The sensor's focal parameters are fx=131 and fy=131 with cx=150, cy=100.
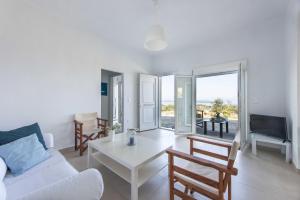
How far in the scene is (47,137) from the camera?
200 cm

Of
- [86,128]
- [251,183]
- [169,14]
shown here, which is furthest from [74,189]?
[169,14]

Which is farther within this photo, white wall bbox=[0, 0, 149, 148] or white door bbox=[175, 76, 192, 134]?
white door bbox=[175, 76, 192, 134]

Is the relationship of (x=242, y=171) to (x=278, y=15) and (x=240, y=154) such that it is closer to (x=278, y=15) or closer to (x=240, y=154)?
(x=240, y=154)

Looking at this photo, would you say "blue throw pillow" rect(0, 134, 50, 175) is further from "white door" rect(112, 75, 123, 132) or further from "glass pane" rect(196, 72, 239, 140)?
"glass pane" rect(196, 72, 239, 140)

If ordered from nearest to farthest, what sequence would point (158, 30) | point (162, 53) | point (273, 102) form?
point (158, 30) < point (273, 102) < point (162, 53)

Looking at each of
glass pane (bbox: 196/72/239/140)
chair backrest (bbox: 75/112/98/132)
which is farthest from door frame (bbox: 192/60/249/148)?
chair backrest (bbox: 75/112/98/132)

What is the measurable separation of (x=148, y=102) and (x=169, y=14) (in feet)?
9.87

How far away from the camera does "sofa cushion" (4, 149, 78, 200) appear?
115cm

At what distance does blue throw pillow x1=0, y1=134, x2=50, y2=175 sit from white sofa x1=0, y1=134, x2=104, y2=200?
0.06 metres

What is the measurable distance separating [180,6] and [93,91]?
283cm

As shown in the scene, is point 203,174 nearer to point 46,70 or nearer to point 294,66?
point 294,66

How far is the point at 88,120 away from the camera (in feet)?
11.0

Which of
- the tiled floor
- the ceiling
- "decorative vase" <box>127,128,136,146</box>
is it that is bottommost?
the tiled floor

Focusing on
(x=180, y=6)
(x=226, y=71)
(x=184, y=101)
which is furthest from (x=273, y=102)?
(x=180, y=6)
